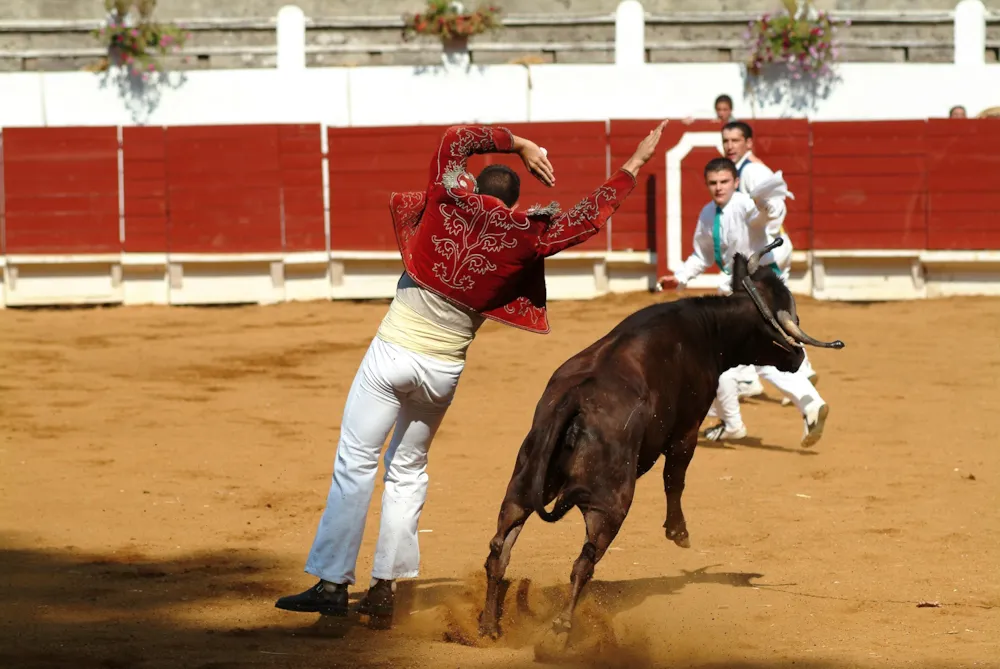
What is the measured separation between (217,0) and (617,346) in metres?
13.2

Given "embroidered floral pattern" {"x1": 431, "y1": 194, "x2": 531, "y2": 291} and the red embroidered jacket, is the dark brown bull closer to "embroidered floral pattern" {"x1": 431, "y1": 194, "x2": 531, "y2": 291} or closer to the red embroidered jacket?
the red embroidered jacket

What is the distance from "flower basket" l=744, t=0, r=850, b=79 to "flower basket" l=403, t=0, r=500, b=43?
277cm

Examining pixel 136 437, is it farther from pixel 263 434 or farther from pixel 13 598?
pixel 13 598

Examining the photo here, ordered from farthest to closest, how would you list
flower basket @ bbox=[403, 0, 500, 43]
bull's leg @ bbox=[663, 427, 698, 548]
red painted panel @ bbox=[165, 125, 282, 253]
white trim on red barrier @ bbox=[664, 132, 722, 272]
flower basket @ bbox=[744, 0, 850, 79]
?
1. flower basket @ bbox=[403, 0, 500, 43]
2. flower basket @ bbox=[744, 0, 850, 79]
3. red painted panel @ bbox=[165, 125, 282, 253]
4. white trim on red barrier @ bbox=[664, 132, 722, 272]
5. bull's leg @ bbox=[663, 427, 698, 548]

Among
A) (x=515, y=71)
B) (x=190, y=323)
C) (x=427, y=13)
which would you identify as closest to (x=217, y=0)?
(x=427, y=13)

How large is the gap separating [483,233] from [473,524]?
223cm

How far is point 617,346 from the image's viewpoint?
177 inches

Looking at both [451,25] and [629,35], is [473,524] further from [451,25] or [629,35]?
[629,35]

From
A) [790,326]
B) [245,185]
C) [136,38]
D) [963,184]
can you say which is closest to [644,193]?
[963,184]

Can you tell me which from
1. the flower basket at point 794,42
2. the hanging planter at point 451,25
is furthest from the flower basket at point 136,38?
the flower basket at point 794,42

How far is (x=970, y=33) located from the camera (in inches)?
583

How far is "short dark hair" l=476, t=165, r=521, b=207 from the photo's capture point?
4.24m

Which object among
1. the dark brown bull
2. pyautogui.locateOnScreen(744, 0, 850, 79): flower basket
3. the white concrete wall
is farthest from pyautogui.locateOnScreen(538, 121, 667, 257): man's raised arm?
pyautogui.locateOnScreen(744, 0, 850, 79): flower basket

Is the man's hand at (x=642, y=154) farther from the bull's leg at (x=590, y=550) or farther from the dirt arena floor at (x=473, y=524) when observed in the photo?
the dirt arena floor at (x=473, y=524)
